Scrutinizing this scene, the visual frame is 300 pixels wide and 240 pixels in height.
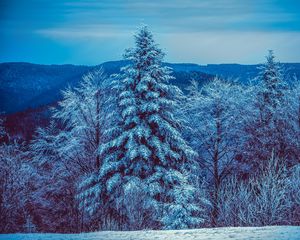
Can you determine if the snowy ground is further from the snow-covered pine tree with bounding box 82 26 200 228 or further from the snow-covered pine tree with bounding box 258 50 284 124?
the snow-covered pine tree with bounding box 258 50 284 124

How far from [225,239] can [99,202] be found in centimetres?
1301

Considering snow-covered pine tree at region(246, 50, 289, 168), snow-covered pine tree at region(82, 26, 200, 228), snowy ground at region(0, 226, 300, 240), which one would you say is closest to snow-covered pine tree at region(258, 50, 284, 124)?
snow-covered pine tree at region(246, 50, 289, 168)

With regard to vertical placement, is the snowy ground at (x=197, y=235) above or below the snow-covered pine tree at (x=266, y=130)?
below

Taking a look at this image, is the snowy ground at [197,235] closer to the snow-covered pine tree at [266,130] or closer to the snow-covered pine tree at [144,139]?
the snow-covered pine tree at [144,139]

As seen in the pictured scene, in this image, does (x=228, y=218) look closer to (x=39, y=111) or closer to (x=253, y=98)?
(x=253, y=98)

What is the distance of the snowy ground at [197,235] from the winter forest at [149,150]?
22.0 feet

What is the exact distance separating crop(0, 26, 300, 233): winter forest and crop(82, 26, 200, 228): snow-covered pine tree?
2.1 inches

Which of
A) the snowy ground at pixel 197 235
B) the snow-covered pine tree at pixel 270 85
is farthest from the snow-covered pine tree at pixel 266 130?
the snowy ground at pixel 197 235

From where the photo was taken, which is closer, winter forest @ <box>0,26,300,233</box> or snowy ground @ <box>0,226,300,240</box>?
snowy ground @ <box>0,226,300,240</box>

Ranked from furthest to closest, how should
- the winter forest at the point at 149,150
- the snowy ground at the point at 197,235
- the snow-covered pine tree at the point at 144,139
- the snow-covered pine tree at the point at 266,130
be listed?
1. the snow-covered pine tree at the point at 266,130
2. the snow-covered pine tree at the point at 144,139
3. the winter forest at the point at 149,150
4. the snowy ground at the point at 197,235

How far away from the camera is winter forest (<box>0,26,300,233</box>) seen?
49.0 ft

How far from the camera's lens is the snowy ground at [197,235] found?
16.5ft

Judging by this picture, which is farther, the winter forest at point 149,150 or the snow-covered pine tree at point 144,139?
the snow-covered pine tree at point 144,139

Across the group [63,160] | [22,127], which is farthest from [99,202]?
[22,127]
